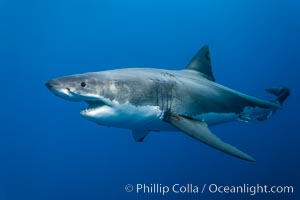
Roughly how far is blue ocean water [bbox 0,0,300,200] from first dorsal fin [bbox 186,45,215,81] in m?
8.89

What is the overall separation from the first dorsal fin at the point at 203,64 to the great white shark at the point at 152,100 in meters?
0.66

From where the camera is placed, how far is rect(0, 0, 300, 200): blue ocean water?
1628 centimetres

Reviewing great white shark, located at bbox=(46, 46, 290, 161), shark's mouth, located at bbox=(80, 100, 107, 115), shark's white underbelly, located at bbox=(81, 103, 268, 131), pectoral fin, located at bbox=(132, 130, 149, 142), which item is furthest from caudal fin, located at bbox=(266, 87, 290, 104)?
shark's mouth, located at bbox=(80, 100, 107, 115)

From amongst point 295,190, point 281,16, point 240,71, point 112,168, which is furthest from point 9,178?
point 281,16

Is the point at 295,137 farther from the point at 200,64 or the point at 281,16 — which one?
the point at 200,64

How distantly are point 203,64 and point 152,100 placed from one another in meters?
2.24

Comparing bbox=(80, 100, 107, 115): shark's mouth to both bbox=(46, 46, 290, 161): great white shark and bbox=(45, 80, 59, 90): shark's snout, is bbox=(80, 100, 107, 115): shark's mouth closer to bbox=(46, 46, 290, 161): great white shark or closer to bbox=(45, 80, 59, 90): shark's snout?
bbox=(46, 46, 290, 161): great white shark

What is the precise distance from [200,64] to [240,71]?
1932cm

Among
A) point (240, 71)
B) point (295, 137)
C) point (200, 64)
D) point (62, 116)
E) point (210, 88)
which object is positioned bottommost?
point (210, 88)

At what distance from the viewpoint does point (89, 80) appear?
9.50 feet

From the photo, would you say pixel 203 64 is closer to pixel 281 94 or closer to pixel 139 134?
pixel 139 134

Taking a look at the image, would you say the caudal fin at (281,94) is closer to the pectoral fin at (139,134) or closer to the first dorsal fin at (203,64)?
the first dorsal fin at (203,64)

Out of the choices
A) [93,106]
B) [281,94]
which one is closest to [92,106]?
Answer: [93,106]

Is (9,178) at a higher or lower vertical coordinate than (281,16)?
lower
